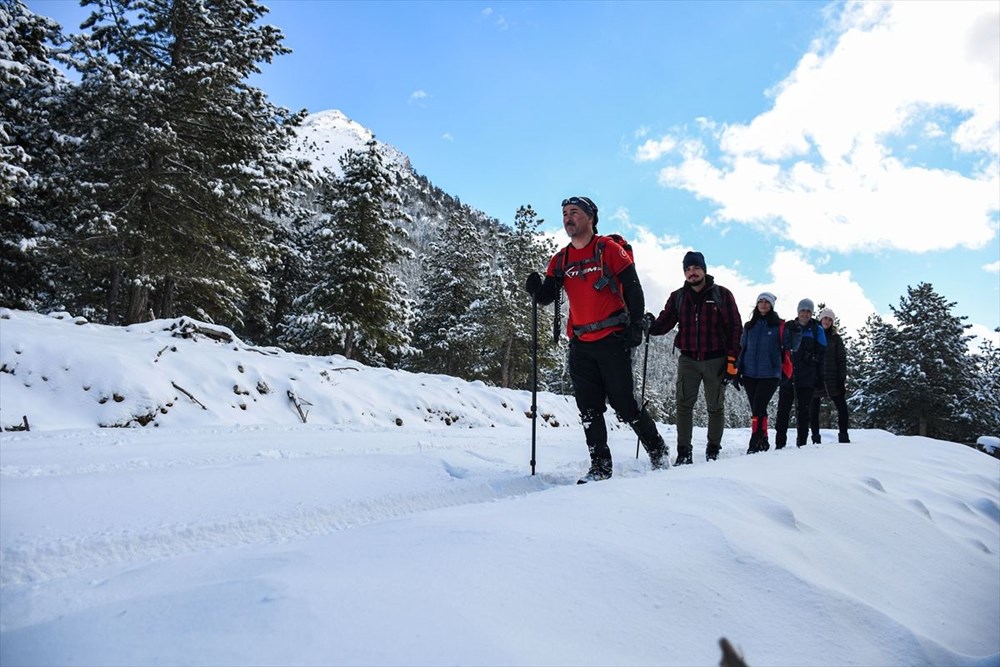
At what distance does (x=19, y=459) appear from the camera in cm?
355

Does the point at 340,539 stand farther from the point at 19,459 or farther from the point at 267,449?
the point at 19,459

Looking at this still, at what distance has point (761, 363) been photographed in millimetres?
6762

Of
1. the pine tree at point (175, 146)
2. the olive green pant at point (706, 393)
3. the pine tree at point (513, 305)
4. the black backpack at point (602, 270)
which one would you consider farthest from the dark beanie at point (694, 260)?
the pine tree at point (513, 305)

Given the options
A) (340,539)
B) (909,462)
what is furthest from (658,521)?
(909,462)

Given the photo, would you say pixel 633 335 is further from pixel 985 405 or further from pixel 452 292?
pixel 985 405

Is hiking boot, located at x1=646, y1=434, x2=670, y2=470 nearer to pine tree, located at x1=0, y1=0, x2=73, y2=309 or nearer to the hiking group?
the hiking group

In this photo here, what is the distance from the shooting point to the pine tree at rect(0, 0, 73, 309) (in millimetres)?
9999

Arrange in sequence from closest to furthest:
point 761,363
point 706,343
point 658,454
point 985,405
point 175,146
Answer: point 658,454
point 706,343
point 761,363
point 175,146
point 985,405

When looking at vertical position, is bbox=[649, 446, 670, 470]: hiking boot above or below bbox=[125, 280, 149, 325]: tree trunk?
below

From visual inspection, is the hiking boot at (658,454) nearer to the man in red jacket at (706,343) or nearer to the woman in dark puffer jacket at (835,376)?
the man in red jacket at (706,343)

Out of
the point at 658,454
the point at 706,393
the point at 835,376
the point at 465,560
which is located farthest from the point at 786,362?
the point at 465,560

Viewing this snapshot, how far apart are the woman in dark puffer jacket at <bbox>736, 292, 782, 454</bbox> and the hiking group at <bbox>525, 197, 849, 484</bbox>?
0.01 metres

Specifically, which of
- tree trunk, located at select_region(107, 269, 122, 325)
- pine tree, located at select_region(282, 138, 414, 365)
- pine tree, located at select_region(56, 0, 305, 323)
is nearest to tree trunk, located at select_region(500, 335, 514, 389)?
pine tree, located at select_region(282, 138, 414, 365)

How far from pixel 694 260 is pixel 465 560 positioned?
4747 millimetres
